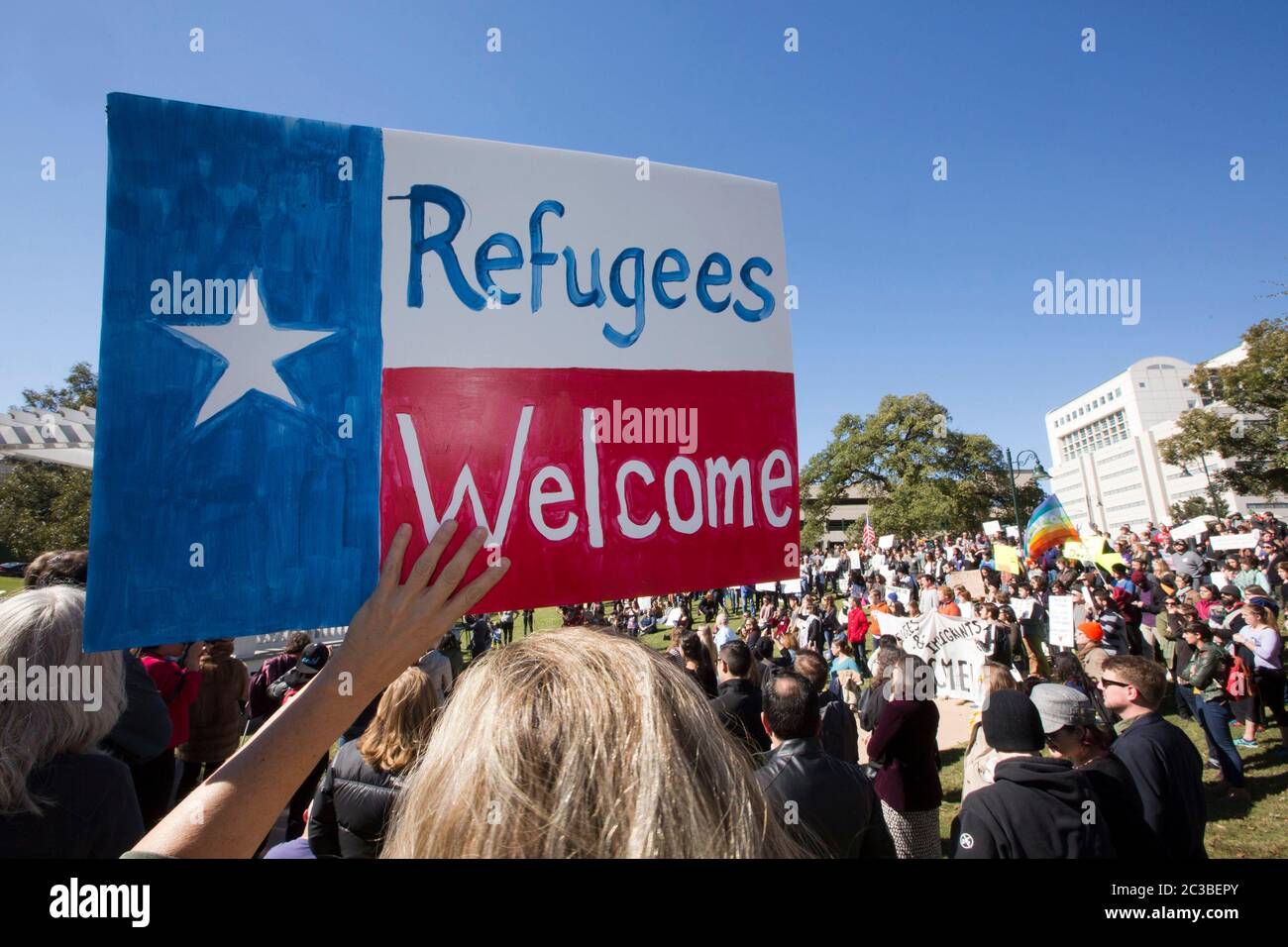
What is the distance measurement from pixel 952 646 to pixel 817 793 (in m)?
7.48

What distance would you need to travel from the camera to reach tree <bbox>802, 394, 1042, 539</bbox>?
4109 cm

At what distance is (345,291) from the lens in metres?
1.69

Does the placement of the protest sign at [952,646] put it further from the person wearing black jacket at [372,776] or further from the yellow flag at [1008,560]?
the person wearing black jacket at [372,776]

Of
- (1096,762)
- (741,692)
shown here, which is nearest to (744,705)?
(741,692)

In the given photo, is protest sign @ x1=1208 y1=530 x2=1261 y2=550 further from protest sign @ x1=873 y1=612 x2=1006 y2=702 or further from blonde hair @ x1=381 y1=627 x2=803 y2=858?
blonde hair @ x1=381 y1=627 x2=803 y2=858

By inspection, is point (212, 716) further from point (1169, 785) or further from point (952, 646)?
point (952, 646)

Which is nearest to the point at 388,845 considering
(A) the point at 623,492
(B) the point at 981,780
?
(A) the point at 623,492

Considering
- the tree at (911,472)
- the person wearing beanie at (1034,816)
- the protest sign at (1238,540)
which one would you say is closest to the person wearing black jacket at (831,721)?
the person wearing beanie at (1034,816)

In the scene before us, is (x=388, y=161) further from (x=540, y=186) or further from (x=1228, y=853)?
(x=1228, y=853)

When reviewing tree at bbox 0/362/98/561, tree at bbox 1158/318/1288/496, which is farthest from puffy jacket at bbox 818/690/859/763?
tree at bbox 0/362/98/561

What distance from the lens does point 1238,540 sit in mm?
17188

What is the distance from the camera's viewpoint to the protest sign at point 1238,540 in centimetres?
1697

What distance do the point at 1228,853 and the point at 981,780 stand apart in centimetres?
307

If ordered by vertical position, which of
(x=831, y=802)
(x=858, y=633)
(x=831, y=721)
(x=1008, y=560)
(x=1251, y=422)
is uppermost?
(x=1251, y=422)
